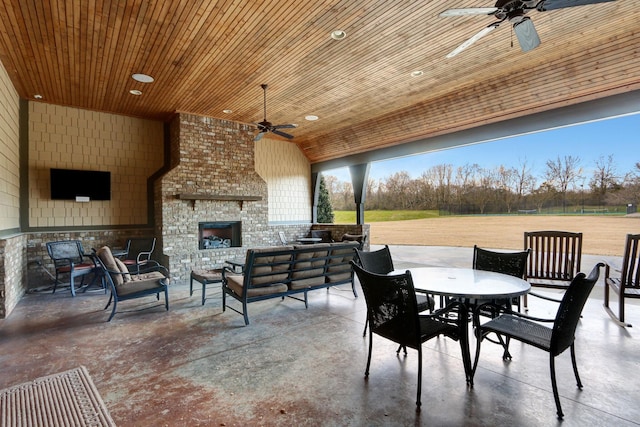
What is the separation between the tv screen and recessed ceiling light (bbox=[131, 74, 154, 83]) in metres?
2.67

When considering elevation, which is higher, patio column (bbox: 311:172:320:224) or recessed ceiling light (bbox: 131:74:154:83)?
recessed ceiling light (bbox: 131:74:154:83)

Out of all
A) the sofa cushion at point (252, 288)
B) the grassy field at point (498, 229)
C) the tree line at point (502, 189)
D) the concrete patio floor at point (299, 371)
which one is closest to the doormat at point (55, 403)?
the concrete patio floor at point (299, 371)

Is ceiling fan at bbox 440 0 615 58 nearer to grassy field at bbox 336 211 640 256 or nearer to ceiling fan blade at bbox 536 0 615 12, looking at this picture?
ceiling fan blade at bbox 536 0 615 12

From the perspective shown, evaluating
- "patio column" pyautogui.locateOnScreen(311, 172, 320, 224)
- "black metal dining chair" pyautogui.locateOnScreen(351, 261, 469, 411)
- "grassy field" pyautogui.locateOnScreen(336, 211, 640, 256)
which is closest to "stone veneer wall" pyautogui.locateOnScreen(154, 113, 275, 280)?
"patio column" pyautogui.locateOnScreen(311, 172, 320, 224)

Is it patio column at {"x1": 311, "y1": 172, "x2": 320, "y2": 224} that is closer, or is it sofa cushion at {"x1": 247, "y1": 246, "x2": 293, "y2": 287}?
sofa cushion at {"x1": 247, "y1": 246, "x2": 293, "y2": 287}

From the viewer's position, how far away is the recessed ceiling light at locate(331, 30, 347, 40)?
371cm

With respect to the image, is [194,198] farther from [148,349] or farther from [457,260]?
[457,260]

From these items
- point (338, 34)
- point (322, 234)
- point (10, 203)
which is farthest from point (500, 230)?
point (10, 203)

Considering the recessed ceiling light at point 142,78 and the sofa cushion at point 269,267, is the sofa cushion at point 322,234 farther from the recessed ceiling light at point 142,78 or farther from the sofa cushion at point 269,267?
the recessed ceiling light at point 142,78

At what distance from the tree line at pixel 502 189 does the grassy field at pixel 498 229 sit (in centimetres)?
26

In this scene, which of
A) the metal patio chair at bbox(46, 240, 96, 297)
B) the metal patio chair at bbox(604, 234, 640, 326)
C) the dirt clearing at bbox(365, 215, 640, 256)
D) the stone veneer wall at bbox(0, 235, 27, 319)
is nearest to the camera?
the metal patio chair at bbox(604, 234, 640, 326)

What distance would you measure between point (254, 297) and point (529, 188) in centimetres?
735

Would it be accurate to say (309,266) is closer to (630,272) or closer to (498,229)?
(630,272)

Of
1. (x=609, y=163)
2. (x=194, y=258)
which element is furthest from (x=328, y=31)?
(x=609, y=163)
